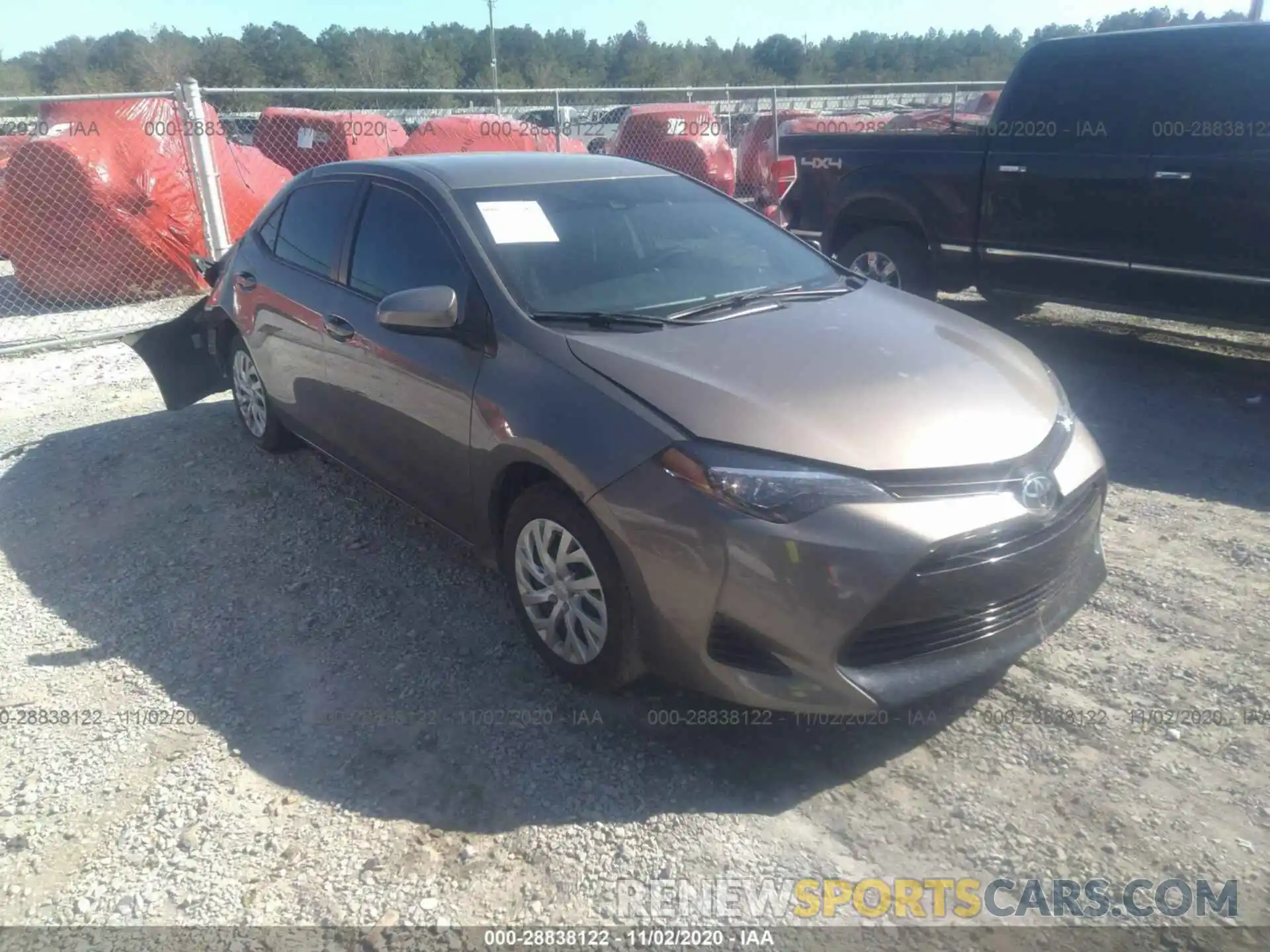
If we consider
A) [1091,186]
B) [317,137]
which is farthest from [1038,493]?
[317,137]

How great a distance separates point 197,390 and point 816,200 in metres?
4.95

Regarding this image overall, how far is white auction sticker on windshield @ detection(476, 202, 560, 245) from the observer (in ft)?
12.2

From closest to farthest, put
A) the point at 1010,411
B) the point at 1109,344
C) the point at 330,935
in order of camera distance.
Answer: the point at 330,935
the point at 1010,411
the point at 1109,344

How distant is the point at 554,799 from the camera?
2.91 m

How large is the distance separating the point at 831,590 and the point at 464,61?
59590 mm

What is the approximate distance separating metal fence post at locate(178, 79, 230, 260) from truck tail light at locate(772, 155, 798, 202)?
516 cm

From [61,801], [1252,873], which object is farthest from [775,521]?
[61,801]

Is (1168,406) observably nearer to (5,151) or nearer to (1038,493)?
(1038,493)

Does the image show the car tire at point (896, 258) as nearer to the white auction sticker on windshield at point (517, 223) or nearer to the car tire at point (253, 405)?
the white auction sticker on windshield at point (517, 223)

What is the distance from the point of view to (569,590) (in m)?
3.21

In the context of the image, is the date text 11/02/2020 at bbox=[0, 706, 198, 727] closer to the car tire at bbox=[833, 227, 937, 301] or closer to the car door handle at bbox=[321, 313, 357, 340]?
the car door handle at bbox=[321, 313, 357, 340]

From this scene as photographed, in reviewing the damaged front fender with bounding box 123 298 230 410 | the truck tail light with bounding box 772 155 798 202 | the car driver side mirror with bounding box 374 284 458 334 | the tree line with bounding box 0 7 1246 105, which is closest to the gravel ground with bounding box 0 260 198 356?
the damaged front fender with bounding box 123 298 230 410

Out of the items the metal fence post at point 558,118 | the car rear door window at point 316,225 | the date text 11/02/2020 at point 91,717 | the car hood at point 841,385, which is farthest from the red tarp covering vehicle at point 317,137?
the car hood at point 841,385

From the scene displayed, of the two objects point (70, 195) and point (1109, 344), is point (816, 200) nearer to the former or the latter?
point (1109, 344)
